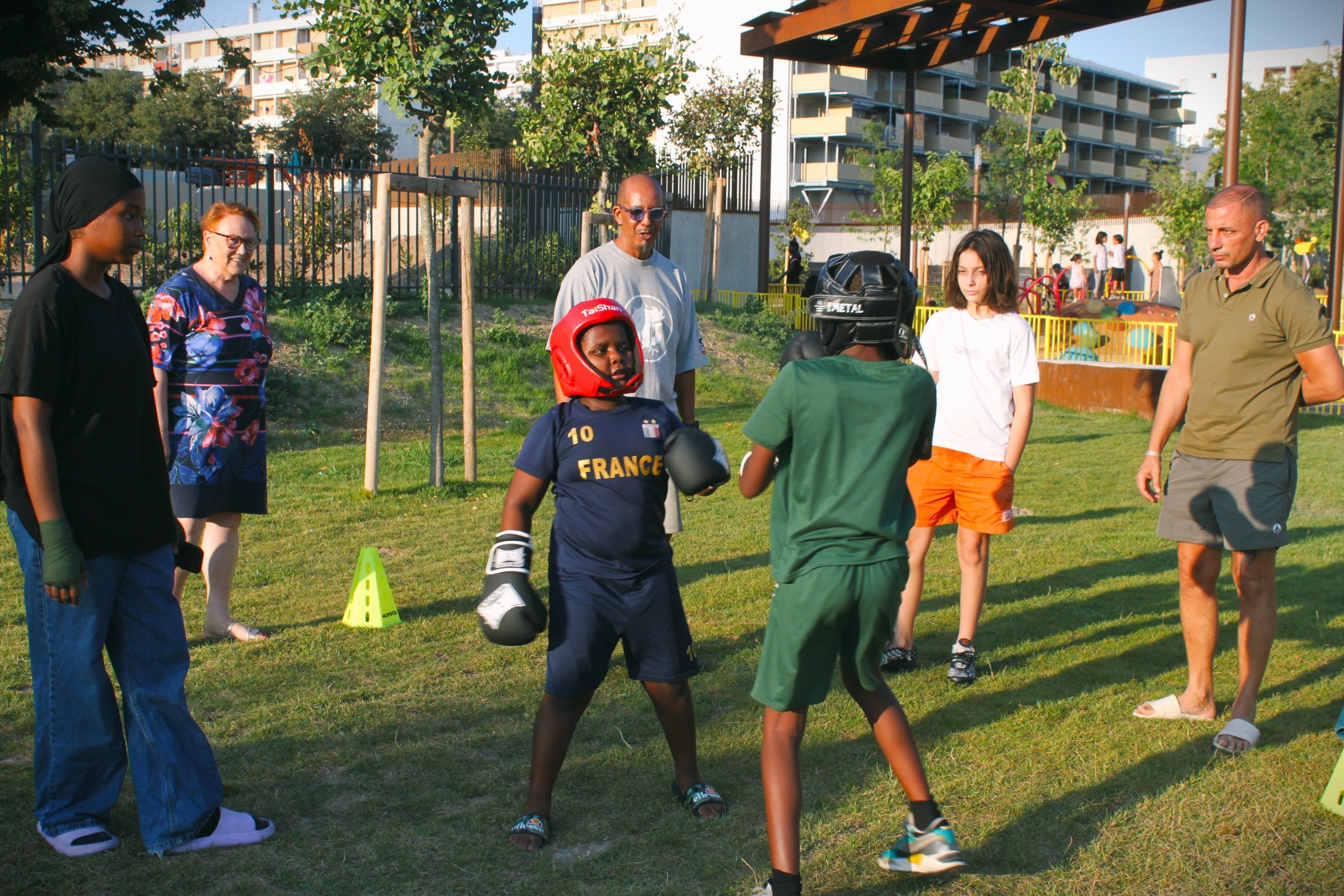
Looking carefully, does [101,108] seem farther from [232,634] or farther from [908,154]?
[232,634]

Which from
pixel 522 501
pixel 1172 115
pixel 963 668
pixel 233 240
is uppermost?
pixel 1172 115

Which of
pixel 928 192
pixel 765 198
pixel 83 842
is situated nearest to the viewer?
pixel 83 842

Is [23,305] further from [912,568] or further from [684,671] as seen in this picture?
[912,568]

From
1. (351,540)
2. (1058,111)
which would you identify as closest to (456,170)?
(351,540)

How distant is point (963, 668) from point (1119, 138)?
88617 mm

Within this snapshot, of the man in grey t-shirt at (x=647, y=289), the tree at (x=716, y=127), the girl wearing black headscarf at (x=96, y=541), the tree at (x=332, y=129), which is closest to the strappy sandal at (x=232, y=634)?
the girl wearing black headscarf at (x=96, y=541)

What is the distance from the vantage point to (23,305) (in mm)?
3047

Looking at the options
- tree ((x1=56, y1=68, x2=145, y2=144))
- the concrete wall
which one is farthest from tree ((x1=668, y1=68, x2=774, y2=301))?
tree ((x1=56, y1=68, x2=145, y2=144))

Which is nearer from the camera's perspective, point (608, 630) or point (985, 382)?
point (608, 630)

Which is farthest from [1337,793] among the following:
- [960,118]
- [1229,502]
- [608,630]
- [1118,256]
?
[960,118]

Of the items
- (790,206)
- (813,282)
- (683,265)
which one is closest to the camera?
(813,282)

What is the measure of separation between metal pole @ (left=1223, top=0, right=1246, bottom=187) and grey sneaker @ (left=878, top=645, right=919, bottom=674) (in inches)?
474

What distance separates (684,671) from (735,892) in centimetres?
69

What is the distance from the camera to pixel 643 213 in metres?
4.88
